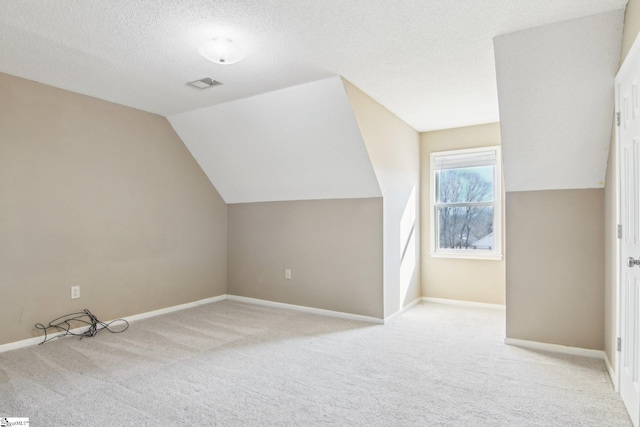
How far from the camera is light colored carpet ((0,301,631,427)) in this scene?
2.06 m

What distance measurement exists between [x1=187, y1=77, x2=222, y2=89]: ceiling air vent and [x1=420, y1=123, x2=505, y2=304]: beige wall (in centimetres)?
287

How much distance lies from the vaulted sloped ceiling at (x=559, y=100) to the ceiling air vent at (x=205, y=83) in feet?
7.40

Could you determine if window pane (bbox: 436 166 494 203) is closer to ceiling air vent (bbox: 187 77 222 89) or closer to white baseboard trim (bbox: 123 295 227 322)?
ceiling air vent (bbox: 187 77 222 89)

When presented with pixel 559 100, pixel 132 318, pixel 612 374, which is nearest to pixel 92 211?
pixel 132 318

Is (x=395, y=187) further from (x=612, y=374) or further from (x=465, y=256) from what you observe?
(x=612, y=374)

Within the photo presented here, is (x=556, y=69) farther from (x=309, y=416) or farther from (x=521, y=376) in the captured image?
(x=309, y=416)

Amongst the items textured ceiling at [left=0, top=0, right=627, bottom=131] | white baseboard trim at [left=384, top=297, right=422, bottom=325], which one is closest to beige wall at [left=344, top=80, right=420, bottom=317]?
white baseboard trim at [left=384, top=297, right=422, bottom=325]

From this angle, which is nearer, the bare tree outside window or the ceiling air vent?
the ceiling air vent

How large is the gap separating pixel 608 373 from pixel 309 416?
2143 mm

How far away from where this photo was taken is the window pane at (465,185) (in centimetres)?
459

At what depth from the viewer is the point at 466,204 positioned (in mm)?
4699

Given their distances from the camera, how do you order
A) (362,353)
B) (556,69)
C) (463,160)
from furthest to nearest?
(463,160) < (362,353) < (556,69)

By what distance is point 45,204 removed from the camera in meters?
3.31

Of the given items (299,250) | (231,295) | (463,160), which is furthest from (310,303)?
(463,160)
